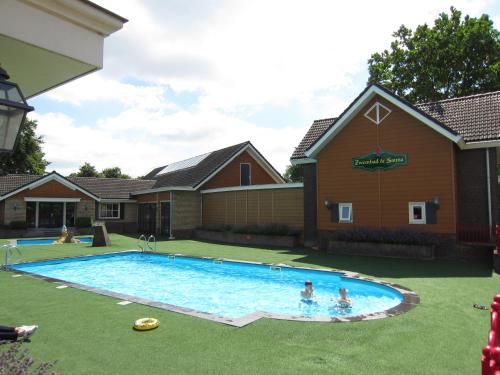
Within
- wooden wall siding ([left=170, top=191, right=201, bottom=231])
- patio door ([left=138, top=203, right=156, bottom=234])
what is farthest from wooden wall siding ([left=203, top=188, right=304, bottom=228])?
patio door ([left=138, top=203, right=156, bottom=234])

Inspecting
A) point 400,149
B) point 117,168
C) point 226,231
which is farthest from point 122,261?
point 117,168

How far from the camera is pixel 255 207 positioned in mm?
23031

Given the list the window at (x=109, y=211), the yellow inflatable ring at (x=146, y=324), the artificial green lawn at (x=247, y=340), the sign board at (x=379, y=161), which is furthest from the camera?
the window at (x=109, y=211)

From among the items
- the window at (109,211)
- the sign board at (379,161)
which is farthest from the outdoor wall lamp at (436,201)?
the window at (109,211)

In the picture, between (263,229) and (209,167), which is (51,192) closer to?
(209,167)

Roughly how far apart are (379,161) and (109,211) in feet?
82.1

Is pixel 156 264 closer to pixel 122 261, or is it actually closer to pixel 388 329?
pixel 122 261

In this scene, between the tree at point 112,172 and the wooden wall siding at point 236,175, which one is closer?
the wooden wall siding at point 236,175

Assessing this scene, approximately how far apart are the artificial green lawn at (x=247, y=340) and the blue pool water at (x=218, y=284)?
87.6 inches

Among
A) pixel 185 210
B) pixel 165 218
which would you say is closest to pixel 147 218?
pixel 165 218

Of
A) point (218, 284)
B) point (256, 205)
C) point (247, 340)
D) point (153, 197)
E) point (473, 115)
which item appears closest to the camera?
point (247, 340)

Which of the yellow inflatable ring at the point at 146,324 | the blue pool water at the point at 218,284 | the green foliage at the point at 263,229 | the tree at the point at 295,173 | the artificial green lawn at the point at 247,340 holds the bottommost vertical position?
the blue pool water at the point at 218,284

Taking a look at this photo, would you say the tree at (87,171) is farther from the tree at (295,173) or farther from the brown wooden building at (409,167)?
the brown wooden building at (409,167)

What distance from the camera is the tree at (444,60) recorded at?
3250 cm
